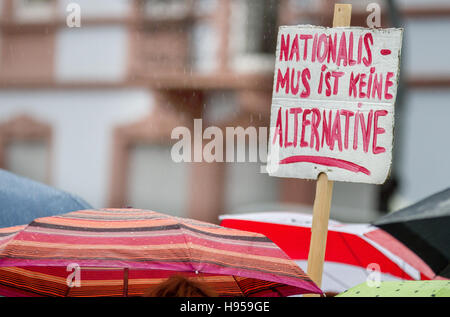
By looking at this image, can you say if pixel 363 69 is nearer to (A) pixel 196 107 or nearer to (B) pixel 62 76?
(A) pixel 196 107

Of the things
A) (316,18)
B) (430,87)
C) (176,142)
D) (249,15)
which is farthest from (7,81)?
(430,87)

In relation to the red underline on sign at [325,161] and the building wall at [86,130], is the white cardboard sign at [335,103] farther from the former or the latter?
the building wall at [86,130]

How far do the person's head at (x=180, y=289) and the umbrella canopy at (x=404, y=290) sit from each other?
519 mm

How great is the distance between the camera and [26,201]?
15.0 feet

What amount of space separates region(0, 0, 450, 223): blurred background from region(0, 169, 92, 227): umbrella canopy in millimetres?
7046

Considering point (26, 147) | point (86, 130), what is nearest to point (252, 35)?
point (86, 130)

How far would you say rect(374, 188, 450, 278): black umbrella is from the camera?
3.97 meters

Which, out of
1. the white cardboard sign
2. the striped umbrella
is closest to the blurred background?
the white cardboard sign

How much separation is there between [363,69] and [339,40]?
19 centimetres

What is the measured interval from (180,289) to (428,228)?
6.42 feet

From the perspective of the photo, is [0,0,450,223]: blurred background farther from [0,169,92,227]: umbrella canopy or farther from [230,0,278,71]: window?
[0,169,92,227]: umbrella canopy

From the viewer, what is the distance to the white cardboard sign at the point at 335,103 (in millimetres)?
3463

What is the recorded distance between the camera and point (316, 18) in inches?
448

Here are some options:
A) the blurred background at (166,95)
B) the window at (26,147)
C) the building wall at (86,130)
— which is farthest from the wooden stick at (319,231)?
the window at (26,147)
